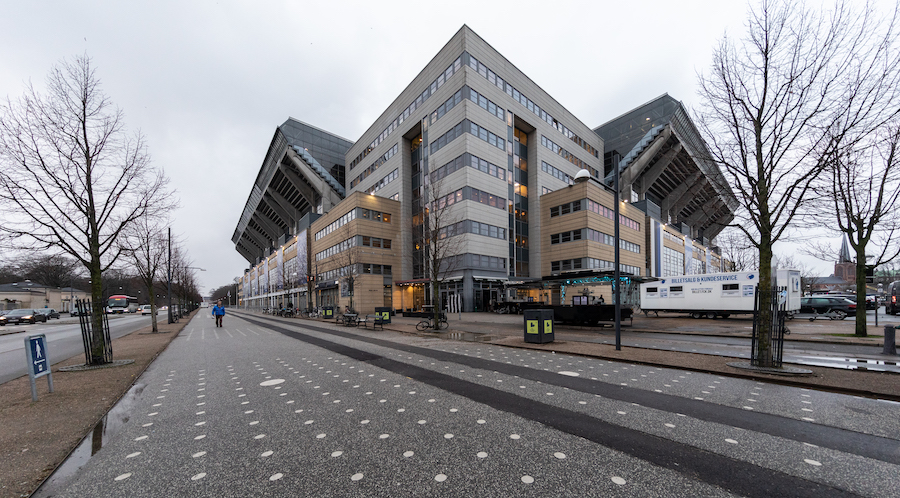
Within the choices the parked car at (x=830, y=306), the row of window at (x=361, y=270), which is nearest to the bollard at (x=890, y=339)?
the parked car at (x=830, y=306)

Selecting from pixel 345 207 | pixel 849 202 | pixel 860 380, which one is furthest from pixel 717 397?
pixel 345 207

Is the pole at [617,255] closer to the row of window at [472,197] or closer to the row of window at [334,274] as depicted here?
the row of window at [472,197]

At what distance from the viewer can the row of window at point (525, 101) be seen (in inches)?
1648

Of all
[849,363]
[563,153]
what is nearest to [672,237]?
[563,153]

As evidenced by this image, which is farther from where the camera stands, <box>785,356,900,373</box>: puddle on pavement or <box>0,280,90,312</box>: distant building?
<box>0,280,90,312</box>: distant building

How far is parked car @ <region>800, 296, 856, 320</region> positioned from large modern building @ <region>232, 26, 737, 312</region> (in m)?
12.5

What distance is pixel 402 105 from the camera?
50.9 metres

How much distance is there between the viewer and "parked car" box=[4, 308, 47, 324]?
116 ft

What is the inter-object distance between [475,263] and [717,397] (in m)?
33.8

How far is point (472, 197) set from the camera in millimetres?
39781

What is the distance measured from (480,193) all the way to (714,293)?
79.6 ft

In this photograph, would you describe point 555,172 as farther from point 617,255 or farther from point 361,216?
point 617,255

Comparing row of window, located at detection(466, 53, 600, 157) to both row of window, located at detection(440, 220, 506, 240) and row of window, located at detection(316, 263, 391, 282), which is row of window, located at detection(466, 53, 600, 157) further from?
row of window, located at detection(316, 263, 391, 282)

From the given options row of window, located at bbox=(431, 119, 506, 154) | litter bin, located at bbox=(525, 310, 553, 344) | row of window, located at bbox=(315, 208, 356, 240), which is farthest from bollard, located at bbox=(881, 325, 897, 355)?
row of window, located at bbox=(315, 208, 356, 240)
